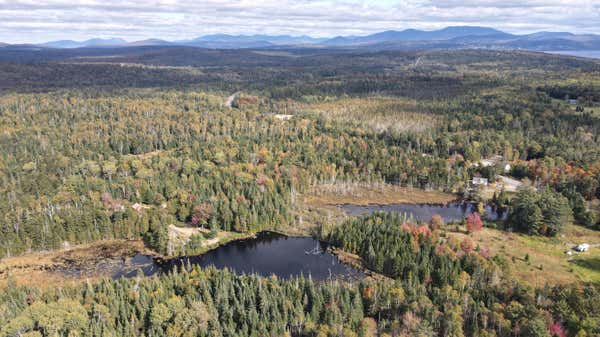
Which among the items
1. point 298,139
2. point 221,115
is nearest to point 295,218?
point 298,139

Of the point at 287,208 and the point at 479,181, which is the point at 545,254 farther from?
the point at 287,208

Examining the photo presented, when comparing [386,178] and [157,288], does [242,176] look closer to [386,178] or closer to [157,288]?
[386,178]

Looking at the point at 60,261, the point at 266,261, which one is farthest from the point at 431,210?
the point at 60,261

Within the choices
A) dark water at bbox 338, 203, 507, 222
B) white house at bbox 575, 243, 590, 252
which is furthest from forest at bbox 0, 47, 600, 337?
white house at bbox 575, 243, 590, 252

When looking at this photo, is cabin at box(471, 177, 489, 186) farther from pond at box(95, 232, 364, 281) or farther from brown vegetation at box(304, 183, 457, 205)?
pond at box(95, 232, 364, 281)

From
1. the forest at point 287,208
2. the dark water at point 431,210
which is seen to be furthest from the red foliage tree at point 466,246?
the dark water at point 431,210

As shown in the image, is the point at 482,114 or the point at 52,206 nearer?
the point at 52,206

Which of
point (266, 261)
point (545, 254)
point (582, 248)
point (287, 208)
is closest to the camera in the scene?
point (545, 254)
